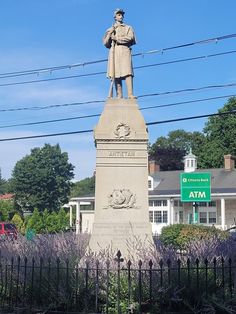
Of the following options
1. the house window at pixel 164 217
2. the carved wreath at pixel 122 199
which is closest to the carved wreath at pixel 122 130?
the carved wreath at pixel 122 199

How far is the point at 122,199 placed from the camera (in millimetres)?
10188

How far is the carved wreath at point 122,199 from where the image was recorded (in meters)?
10.2

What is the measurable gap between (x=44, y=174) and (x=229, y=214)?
49.2m

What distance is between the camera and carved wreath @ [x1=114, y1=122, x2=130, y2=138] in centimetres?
1041

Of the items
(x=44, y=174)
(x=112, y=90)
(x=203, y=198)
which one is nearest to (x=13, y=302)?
(x=112, y=90)

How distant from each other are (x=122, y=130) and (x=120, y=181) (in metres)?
0.98

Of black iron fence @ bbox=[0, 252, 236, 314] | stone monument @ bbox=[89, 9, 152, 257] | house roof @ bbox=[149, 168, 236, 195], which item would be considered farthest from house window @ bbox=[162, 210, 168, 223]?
black iron fence @ bbox=[0, 252, 236, 314]

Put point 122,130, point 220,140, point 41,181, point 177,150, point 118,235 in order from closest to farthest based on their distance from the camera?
1. point 118,235
2. point 122,130
3. point 220,140
4. point 177,150
5. point 41,181

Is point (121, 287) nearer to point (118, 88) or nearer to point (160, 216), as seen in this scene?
point (118, 88)

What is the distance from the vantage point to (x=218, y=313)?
23.7 ft

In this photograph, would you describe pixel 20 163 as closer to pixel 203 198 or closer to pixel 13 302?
pixel 203 198

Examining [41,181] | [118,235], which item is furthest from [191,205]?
[41,181]

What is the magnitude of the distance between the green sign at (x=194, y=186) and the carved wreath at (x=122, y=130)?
15276 mm

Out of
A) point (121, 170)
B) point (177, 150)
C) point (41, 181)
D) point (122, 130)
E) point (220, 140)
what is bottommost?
point (121, 170)
